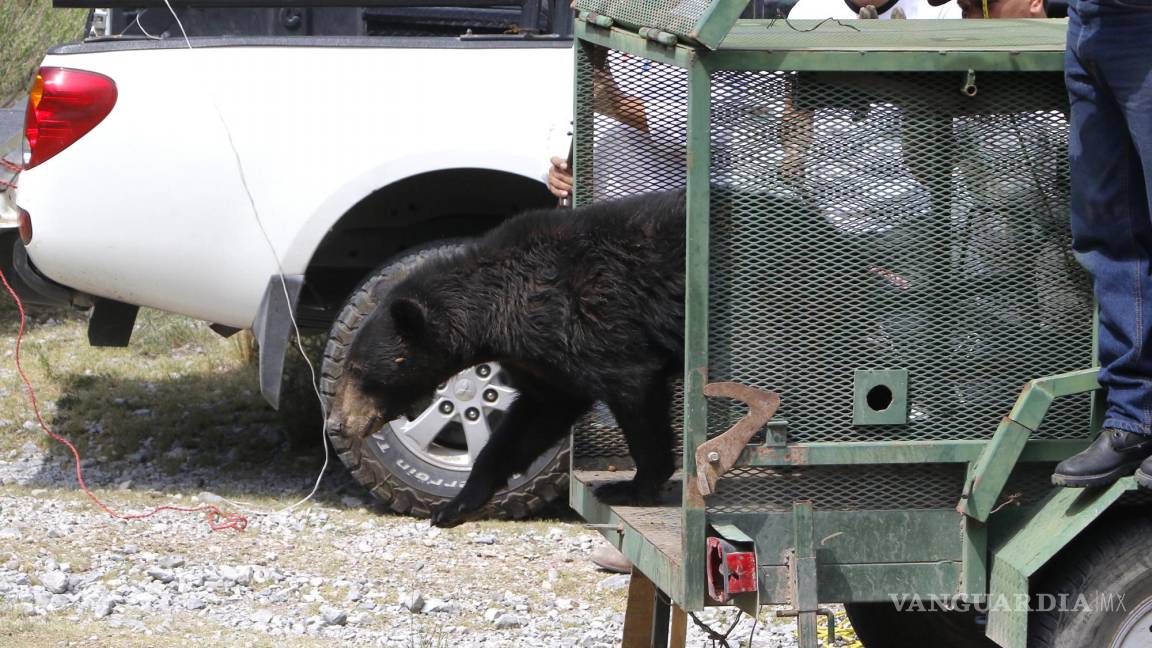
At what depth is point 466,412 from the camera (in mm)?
6496

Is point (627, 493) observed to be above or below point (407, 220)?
above

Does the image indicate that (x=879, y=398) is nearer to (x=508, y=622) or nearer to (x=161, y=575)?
(x=508, y=622)

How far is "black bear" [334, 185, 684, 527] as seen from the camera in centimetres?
411

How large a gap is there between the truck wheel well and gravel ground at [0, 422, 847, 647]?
103 cm

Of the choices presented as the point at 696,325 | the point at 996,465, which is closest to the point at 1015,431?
the point at 996,465

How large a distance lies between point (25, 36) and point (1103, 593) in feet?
37.3

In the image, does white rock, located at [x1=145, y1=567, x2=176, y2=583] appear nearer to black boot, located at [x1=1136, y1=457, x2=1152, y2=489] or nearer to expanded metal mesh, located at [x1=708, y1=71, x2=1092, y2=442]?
expanded metal mesh, located at [x1=708, y1=71, x2=1092, y2=442]

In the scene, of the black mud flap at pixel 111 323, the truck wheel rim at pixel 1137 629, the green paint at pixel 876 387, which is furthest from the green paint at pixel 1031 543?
the black mud flap at pixel 111 323

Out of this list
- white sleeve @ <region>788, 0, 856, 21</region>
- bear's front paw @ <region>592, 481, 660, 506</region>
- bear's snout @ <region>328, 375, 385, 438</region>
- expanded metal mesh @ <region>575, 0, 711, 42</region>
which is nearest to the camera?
expanded metal mesh @ <region>575, 0, 711, 42</region>

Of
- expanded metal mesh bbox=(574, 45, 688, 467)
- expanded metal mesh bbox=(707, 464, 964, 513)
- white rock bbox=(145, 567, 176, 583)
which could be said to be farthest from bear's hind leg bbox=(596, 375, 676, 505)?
white rock bbox=(145, 567, 176, 583)

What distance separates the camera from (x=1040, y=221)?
136 inches

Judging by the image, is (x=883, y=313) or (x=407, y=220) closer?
(x=883, y=313)

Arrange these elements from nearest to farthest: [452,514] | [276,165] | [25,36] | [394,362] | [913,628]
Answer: [913,628]
[452,514]
[394,362]
[276,165]
[25,36]

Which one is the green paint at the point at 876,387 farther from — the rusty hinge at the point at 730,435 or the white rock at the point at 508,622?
the white rock at the point at 508,622
